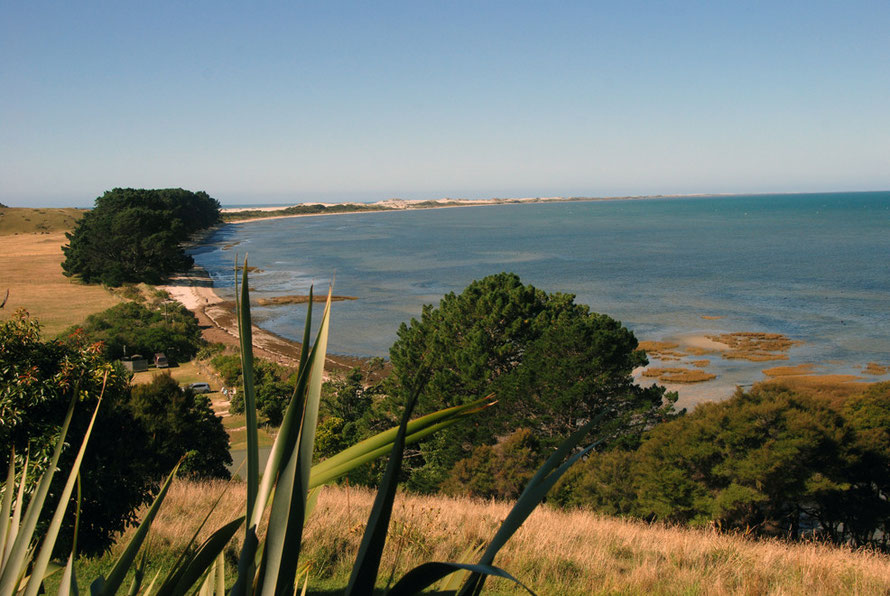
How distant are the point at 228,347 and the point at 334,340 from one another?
6459mm

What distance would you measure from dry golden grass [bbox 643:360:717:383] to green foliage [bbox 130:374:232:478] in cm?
2203

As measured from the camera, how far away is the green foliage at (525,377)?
57.1 ft

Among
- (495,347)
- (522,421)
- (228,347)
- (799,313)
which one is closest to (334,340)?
(228,347)

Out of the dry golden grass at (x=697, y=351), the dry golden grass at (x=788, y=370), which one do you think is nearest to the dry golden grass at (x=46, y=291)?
the dry golden grass at (x=697, y=351)

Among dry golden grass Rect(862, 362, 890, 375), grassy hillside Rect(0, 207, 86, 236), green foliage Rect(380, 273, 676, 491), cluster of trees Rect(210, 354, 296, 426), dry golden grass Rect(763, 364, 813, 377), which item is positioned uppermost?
grassy hillside Rect(0, 207, 86, 236)

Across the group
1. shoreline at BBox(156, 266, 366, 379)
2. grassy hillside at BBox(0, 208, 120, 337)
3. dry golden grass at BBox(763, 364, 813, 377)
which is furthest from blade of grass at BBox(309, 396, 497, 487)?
dry golden grass at BBox(763, 364, 813, 377)

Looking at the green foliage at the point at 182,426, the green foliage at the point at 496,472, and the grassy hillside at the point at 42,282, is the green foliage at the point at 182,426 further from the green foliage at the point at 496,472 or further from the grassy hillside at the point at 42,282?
the green foliage at the point at 496,472

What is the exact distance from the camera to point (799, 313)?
45.1 metres

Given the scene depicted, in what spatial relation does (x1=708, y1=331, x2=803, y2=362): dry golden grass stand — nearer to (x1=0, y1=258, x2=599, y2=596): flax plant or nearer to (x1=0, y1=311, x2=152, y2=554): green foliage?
(x1=0, y1=311, x2=152, y2=554): green foliage

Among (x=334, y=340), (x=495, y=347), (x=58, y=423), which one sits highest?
(x=58, y=423)

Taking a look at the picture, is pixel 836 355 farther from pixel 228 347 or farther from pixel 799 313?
pixel 228 347

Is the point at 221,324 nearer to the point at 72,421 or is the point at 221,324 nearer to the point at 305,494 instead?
the point at 72,421

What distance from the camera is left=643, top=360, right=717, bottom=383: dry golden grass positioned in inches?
1245

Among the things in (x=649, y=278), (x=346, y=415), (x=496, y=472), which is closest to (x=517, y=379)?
(x=496, y=472)
